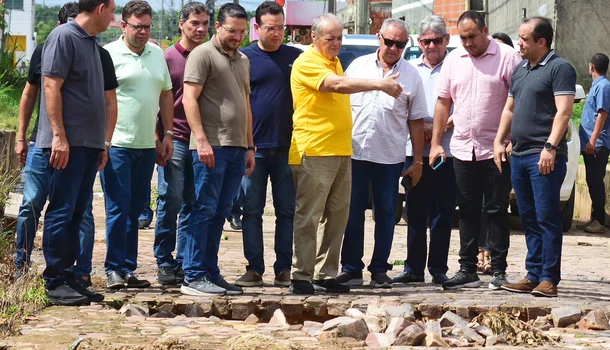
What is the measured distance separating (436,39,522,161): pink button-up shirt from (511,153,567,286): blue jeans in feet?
1.15

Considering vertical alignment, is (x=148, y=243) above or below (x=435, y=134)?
below

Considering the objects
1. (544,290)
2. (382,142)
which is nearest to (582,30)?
(382,142)

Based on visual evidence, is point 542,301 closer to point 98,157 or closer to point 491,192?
point 491,192

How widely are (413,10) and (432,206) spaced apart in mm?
23797

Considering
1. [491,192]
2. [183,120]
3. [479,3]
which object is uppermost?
[479,3]

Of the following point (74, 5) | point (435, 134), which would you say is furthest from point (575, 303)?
point (74, 5)

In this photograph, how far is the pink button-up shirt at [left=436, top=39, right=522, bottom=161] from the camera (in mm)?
8602

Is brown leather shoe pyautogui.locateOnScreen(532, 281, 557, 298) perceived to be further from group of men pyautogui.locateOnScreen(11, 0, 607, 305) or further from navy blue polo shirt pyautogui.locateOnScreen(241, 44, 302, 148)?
navy blue polo shirt pyautogui.locateOnScreen(241, 44, 302, 148)

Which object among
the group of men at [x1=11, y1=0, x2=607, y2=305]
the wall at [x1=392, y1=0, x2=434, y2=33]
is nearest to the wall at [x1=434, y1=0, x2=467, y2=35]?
the wall at [x1=392, y1=0, x2=434, y2=33]

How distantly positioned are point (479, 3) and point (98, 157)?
62.2 ft

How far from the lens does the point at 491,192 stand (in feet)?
28.7

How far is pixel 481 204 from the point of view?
8.78m

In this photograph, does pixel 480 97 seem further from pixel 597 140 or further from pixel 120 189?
pixel 597 140

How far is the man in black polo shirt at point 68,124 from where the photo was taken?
282 inches
